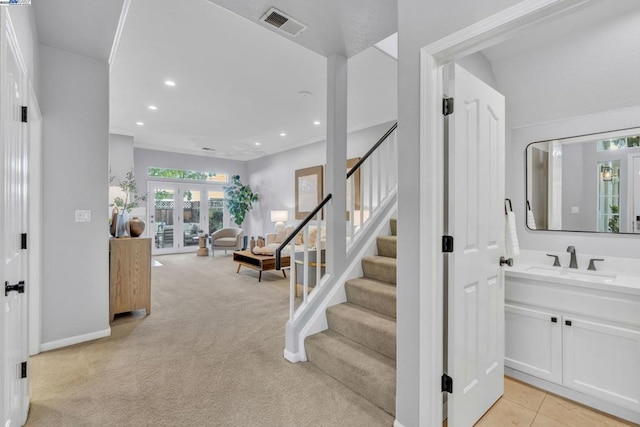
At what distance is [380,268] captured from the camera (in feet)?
8.86

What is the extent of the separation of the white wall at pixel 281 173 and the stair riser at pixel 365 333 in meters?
3.90

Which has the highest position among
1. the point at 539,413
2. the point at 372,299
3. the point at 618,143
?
the point at 618,143

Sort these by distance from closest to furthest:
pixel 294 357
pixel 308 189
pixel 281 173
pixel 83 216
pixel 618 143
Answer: pixel 618 143
pixel 294 357
pixel 83 216
pixel 308 189
pixel 281 173

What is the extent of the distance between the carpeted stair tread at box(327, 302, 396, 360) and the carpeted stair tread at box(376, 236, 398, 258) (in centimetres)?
65

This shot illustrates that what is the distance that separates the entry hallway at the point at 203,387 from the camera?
1775 mm

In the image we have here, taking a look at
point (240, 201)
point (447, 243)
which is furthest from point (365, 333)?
point (240, 201)

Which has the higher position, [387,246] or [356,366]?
[387,246]

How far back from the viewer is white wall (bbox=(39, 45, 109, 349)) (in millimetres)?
2670

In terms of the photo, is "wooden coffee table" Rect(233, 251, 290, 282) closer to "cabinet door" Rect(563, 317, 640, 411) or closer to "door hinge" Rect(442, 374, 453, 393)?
"door hinge" Rect(442, 374, 453, 393)

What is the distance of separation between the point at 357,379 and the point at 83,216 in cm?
280

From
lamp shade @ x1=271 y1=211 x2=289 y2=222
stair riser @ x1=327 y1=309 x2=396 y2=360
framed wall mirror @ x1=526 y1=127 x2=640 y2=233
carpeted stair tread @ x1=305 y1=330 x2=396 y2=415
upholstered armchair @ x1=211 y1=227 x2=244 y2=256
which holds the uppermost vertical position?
framed wall mirror @ x1=526 y1=127 x2=640 y2=233

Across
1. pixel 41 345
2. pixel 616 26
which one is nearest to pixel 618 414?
pixel 616 26

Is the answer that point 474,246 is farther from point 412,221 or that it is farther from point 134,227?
point 134,227

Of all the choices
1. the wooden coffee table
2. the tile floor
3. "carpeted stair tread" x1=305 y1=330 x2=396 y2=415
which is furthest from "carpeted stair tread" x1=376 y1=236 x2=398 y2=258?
the wooden coffee table
